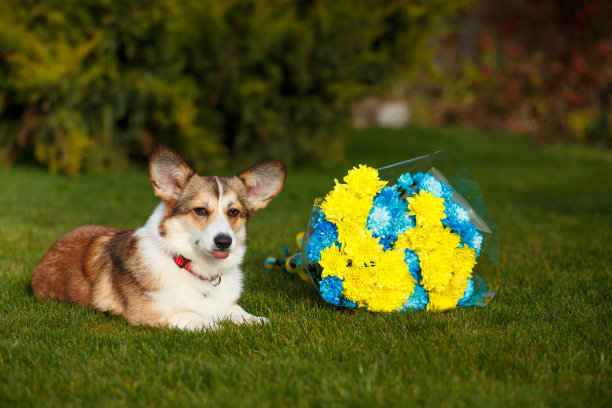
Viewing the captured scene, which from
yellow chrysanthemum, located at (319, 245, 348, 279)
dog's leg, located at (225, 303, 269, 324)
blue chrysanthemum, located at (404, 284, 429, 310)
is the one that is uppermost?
yellow chrysanthemum, located at (319, 245, 348, 279)

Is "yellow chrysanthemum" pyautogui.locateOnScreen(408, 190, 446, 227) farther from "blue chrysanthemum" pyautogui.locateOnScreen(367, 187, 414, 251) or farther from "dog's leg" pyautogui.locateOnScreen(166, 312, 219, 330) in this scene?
"dog's leg" pyautogui.locateOnScreen(166, 312, 219, 330)

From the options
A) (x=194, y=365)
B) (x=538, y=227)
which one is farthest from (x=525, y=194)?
(x=194, y=365)

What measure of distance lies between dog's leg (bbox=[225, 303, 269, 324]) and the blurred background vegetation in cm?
649

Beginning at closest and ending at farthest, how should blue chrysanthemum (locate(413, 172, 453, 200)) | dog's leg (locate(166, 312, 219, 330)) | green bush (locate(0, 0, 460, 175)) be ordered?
dog's leg (locate(166, 312, 219, 330))
blue chrysanthemum (locate(413, 172, 453, 200))
green bush (locate(0, 0, 460, 175))

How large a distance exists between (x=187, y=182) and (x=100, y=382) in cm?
153

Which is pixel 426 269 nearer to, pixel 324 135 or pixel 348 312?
pixel 348 312

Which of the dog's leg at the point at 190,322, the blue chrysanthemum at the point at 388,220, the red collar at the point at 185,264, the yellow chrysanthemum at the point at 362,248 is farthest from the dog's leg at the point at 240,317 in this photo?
the blue chrysanthemum at the point at 388,220

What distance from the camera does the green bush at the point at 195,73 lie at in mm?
9250

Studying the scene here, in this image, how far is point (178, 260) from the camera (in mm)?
3795

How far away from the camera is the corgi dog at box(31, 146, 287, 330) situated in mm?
3660

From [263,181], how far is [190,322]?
114 cm

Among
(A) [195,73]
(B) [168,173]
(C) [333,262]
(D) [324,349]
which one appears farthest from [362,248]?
(A) [195,73]

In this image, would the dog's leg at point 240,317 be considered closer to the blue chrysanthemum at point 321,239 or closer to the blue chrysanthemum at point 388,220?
the blue chrysanthemum at point 321,239

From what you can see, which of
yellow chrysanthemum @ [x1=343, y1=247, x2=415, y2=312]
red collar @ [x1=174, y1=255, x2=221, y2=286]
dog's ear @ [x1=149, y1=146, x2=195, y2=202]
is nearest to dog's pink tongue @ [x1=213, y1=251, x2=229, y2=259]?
red collar @ [x1=174, y1=255, x2=221, y2=286]
